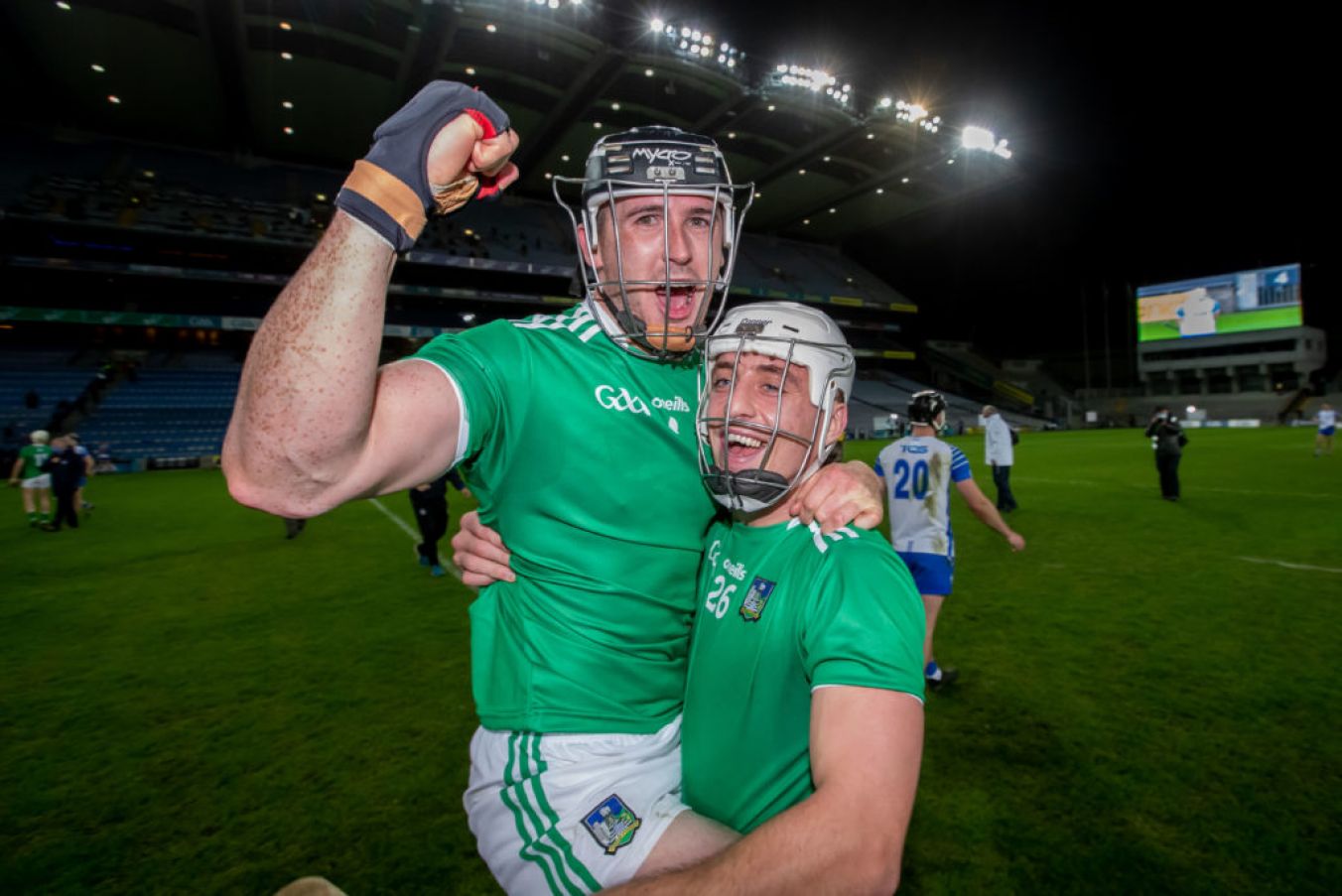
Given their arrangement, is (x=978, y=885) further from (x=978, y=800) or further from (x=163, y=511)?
(x=163, y=511)

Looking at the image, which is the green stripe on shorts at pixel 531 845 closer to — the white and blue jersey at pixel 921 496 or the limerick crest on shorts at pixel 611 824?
the limerick crest on shorts at pixel 611 824

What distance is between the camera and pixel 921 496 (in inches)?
241

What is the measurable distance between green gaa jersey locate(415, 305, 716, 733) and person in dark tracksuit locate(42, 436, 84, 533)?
1817cm

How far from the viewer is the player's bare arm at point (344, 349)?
3.76 ft

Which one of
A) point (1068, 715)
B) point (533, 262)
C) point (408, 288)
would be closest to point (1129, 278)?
point (533, 262)

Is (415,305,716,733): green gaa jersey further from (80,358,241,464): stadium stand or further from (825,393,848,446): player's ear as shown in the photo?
(80,358,241,464): stadium stand

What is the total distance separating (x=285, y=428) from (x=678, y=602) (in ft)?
4.24

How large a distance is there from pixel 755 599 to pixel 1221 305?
2705 inches

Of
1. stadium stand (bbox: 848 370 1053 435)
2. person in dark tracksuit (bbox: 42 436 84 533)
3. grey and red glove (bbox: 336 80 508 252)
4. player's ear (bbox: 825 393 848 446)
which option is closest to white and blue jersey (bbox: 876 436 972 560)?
player's ear (bbox: 825 393 848 446)

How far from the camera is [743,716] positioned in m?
1.87

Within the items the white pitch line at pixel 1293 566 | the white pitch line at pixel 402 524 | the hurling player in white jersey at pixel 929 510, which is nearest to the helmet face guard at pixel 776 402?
the hurling player in white jersey at pixel 929 510

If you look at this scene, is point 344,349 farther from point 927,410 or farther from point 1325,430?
point 1325,430

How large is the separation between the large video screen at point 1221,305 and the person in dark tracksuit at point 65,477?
68.8 m

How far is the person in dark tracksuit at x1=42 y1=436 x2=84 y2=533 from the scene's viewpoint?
14688 millimetres
